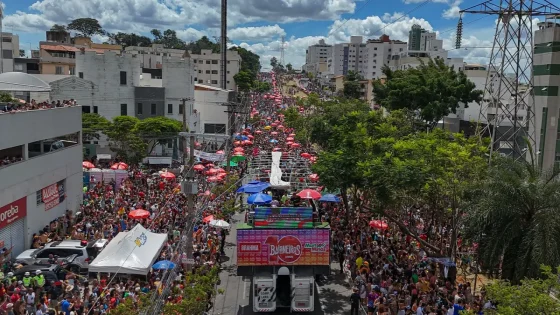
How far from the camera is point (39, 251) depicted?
66.9 ft

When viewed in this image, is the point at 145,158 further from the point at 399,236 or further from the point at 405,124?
the point at 399,236

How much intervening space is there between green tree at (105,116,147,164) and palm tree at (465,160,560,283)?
103 ft

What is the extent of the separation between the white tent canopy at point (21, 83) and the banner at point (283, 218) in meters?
16.3

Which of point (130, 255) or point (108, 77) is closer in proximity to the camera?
point (130, 255)

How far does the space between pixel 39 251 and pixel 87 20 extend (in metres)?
110

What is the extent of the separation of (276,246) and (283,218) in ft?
4.61

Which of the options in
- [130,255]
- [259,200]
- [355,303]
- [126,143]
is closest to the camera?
[355,303]

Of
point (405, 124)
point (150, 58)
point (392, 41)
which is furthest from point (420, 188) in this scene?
point (392, 41)

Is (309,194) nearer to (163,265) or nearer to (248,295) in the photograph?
(248,295)

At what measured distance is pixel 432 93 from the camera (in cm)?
4138

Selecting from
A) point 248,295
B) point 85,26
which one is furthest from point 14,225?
point 85,26

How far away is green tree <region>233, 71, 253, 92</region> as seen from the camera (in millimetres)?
100562

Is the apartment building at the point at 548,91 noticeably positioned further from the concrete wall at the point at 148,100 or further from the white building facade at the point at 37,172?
the concrete wall at the point at 148,100

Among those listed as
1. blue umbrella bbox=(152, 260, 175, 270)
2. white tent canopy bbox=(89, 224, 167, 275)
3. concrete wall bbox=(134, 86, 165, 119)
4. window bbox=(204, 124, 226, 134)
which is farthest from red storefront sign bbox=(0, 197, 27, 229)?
window bbox=(204, 124, 226, 134)
